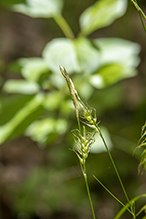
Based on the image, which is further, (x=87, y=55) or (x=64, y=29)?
(x=64, y=29)

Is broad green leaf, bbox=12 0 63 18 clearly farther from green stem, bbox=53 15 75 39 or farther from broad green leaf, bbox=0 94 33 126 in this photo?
broad green leaf, bbox=0 94 33 126

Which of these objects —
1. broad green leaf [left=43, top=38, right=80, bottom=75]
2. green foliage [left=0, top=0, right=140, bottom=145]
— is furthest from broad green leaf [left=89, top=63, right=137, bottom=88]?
broad green leaf [left=43, top=38, right=80, bottom=75]

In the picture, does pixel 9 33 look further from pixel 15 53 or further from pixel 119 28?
pixel 119 28

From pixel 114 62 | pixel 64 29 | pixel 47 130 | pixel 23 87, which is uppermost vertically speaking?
pixel 64 29

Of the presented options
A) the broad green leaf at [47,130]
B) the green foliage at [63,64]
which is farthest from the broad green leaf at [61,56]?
the broad green leaf at [47,130]

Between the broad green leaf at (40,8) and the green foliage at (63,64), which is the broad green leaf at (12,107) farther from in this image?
the broad green leaf at (40,8)

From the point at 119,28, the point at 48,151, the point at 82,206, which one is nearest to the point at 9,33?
the point at 119,28

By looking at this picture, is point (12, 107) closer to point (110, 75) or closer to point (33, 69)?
point (33, 69)

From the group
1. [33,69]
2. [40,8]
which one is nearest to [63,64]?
[33,69]
